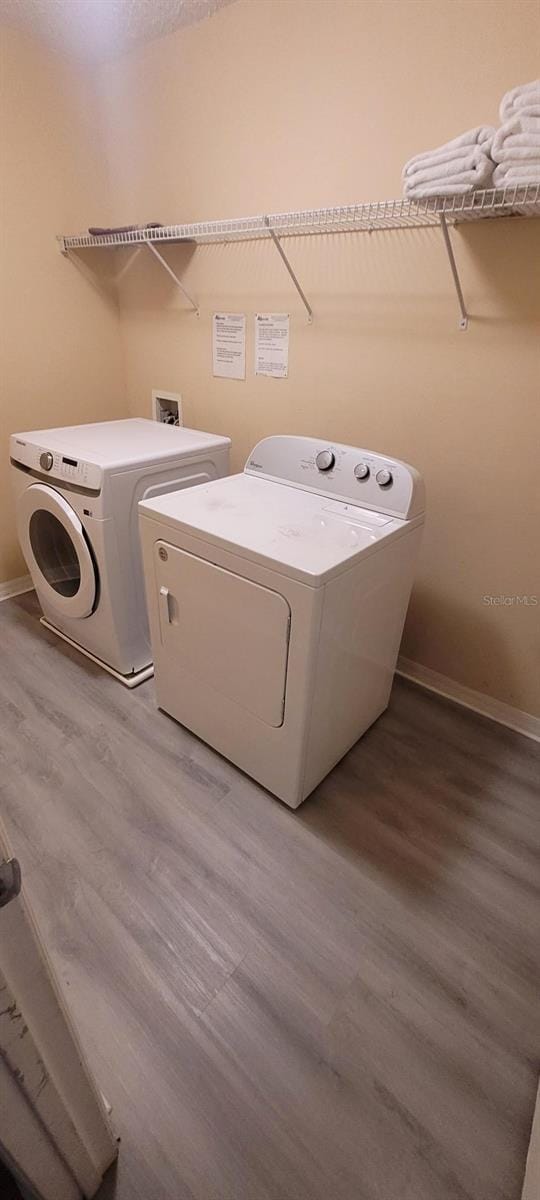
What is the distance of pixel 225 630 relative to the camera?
4.44ft

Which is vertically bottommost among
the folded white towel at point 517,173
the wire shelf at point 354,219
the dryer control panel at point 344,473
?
the dryer control panel at point 344,473

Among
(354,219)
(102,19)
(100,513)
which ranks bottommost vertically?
(100,513)

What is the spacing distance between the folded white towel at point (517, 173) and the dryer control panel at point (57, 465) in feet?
4.11

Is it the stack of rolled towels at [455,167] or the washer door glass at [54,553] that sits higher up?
the stack of rolled towels at [455,167]

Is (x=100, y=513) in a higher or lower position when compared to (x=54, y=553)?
higher

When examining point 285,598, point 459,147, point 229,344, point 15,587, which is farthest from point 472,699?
point 15,587

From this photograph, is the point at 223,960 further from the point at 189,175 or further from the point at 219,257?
the point at 189,175

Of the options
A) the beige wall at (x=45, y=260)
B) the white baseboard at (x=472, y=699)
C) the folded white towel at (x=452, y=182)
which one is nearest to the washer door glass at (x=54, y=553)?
the beige wall at (x=45, y=260)

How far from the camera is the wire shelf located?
117 cm

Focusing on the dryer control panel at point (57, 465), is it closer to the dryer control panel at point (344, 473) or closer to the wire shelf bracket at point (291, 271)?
the dryer control panel at point (344, 473)

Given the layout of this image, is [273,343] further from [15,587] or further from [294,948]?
[294,948]

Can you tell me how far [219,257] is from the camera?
203cm

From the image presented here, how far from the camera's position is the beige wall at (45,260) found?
1971mm

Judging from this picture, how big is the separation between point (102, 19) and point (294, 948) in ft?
9.79
